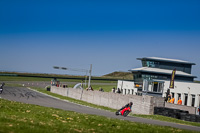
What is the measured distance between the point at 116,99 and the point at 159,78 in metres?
26.1

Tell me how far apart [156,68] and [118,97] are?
105ft

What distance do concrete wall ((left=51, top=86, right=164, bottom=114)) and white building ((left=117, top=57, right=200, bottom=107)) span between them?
885 centimetres

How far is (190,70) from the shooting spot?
75312 millimetres

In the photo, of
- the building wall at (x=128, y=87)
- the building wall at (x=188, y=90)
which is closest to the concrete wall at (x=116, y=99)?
the building wall at (x=188, y=90)

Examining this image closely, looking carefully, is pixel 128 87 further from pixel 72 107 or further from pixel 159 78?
pixel 72 107

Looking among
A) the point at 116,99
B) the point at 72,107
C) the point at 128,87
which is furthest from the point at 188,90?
the point at 128,87

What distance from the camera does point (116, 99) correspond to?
42.8 meters

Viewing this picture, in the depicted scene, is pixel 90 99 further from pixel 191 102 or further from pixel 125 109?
pixel 125 109

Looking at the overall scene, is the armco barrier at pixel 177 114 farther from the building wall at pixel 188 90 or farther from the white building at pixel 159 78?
the white building at pixel 159 78

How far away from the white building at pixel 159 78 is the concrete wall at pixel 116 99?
29.0 ft

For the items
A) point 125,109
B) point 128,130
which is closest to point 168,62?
point 125,109

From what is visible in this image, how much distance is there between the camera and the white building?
52388mm

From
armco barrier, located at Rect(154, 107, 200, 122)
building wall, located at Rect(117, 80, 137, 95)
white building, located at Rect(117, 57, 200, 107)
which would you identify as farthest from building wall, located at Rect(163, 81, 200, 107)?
building wall, located at Rect(117, 80, 137, 95)

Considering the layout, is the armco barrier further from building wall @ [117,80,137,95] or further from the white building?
building wall @ [117,80,137,95]
